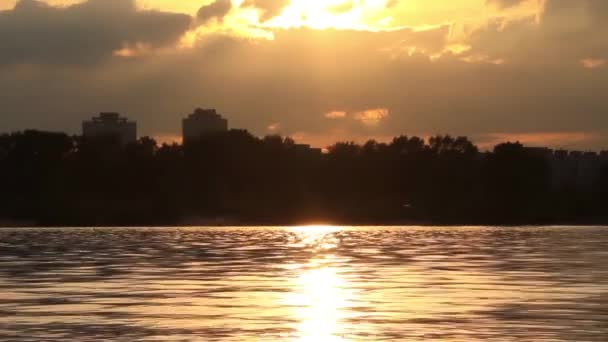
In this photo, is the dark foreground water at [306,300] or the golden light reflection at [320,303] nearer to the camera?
the golden light reflection at [320,303]

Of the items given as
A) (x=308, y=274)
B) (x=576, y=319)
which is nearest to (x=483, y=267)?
(x=308, y=274)

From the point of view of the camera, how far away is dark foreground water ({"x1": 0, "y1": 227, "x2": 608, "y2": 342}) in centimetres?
3191

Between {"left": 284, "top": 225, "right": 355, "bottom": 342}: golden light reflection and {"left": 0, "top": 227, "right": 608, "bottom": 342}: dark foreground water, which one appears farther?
{"left": 0, "top": 227, "right": 608, "bottom": 342}: dark foreground water

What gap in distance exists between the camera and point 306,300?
136ft

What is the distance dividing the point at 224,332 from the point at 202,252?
179 ft

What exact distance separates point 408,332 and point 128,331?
7.05 metres

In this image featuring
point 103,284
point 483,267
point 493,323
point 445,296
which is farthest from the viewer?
point 483,267

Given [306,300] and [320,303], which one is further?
[306,300]

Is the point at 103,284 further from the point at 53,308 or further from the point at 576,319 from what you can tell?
the point at 576,319

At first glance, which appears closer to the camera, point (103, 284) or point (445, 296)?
point (445, 296)

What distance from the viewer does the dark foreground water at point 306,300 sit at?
1256 inches

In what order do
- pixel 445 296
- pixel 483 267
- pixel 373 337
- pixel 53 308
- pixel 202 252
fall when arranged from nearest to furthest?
pixel 373 337 < pixel 53 308 < pixel 445 296 < pixel 483 267 < pixel 202 252

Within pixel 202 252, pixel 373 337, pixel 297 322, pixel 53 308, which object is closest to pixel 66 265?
pixel 202 252

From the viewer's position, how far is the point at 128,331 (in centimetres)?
3216
